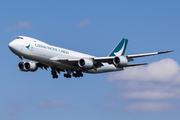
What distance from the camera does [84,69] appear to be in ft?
180

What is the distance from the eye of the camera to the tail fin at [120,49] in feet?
208

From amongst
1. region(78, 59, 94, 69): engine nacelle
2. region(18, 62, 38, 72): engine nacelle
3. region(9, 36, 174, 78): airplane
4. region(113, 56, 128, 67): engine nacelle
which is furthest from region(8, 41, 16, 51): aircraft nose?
region(113, 56, 128, 67): engine nacelle

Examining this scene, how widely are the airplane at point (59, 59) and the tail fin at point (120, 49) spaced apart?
4059 mm

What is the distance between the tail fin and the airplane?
4.06m

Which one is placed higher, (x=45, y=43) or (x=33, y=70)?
(x=45, y=43)

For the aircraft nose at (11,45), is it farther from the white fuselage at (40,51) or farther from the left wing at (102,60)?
the left wing at (102,60)

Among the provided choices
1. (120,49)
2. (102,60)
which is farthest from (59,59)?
(120,49)

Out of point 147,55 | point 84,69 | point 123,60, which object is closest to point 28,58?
point 84,69

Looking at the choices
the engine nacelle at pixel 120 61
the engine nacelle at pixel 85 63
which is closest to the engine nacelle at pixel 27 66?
the engine nacelle at pixel 85 63

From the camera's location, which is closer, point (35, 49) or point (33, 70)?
point (35, 49)

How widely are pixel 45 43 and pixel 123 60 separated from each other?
1220cm

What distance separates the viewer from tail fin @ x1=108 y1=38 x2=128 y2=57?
63469 mm

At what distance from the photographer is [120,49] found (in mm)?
64750

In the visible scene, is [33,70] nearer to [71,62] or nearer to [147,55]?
[71,62]
